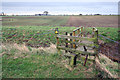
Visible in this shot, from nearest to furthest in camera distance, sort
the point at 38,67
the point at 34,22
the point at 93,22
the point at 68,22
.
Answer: the point at 38,67 < the point at 93,22 < the point at 68,22 < the point at 34,22

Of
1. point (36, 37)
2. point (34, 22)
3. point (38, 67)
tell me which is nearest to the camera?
point (38, 67)

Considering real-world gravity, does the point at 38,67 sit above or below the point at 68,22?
below

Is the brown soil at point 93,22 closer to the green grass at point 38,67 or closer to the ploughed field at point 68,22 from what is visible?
the ploughed field at point 68,22

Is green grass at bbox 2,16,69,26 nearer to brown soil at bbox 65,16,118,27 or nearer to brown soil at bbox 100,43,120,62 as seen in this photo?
Result: brown soil at bbox 65,16,118,27

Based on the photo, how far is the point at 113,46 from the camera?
11.4 m

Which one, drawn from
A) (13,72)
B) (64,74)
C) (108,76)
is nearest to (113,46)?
(108,76)

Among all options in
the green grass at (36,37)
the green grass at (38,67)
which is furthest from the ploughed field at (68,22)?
the green grass at (38,67)

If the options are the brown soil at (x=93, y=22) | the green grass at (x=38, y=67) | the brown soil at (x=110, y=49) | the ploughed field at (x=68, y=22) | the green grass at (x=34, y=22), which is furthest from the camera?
the green grass at (x=34, y=22)

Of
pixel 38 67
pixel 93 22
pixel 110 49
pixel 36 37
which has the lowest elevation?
pixel 38 67

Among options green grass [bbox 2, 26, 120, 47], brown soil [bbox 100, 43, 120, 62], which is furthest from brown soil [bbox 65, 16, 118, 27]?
brown soil [bbox 100, 43, 120, 62]

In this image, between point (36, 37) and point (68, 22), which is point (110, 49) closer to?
point (36, 37)

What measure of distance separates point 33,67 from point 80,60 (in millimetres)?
2665

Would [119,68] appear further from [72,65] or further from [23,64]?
[23,64]

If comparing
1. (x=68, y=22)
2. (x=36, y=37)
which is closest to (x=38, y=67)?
(x=36, y=37)
